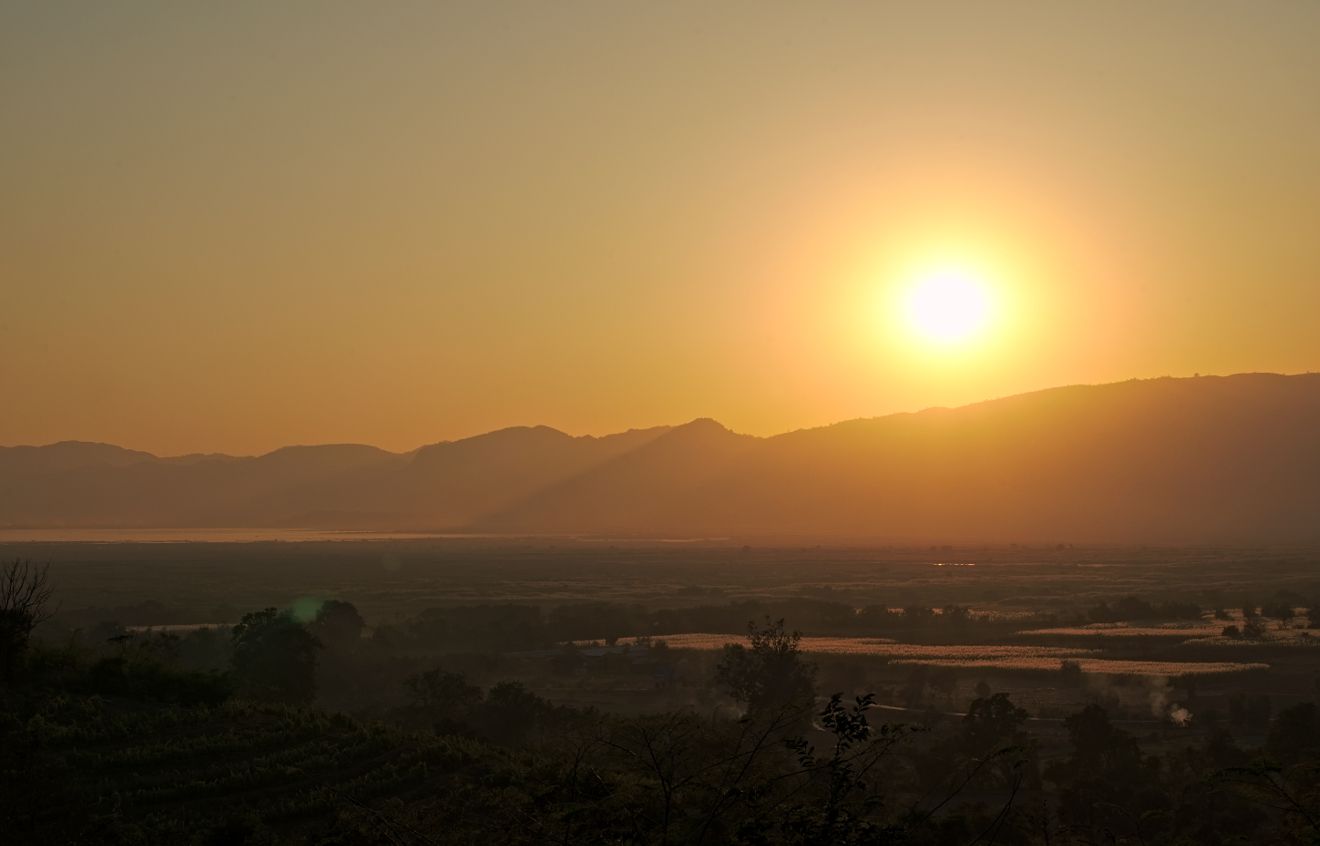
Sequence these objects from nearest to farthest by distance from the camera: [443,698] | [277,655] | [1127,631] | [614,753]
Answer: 1. [614,753]
2. [443,698]
3. [277,655]
4. [1127,631]

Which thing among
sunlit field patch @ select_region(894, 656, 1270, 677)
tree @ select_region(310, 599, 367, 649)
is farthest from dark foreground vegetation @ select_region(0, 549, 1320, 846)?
tree @ select_region(310, 599, 367, 649)

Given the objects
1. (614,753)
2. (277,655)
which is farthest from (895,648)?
(614,753)

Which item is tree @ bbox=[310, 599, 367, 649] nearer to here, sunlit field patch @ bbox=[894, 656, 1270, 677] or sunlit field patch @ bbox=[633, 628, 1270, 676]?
sunlit field patch @ bbox=[633, 628, 1270, 676]

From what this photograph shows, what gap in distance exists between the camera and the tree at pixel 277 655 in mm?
38250

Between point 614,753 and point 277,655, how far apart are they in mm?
27684

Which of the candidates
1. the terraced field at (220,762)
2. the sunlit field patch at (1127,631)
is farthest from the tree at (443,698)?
the sunlit field patch at (1127,631)

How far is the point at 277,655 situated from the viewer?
39500 millimetres

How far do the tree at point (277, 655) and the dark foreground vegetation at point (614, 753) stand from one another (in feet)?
0.30

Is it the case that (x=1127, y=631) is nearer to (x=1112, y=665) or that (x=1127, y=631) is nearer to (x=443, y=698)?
(x=1112, y=665)

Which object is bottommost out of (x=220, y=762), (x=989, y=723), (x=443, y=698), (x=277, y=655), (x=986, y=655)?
(x=989, y=723)

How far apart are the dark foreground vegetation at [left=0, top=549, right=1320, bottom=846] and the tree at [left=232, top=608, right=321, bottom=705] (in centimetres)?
9

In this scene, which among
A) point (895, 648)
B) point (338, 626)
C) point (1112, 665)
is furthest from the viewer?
point (895, 648)

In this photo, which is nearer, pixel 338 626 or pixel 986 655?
pixel 986 655

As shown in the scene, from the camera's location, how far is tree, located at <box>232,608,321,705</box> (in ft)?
125
